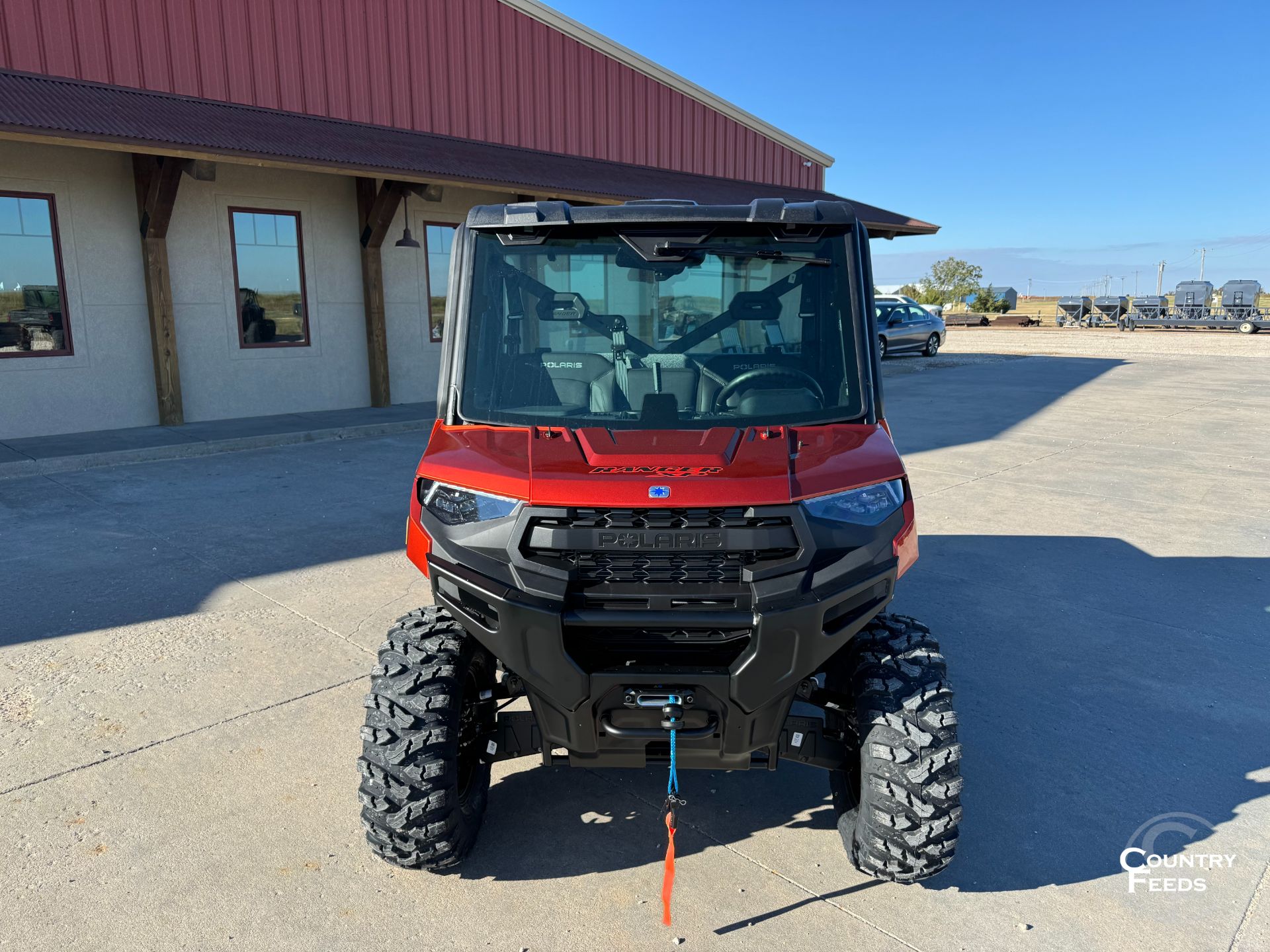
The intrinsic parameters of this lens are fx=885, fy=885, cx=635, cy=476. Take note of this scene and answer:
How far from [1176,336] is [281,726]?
135 feet

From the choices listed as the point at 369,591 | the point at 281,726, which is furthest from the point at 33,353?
the point at 281,726

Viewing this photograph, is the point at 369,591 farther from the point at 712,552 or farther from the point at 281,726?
the point at 712,552

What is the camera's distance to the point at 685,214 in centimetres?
297

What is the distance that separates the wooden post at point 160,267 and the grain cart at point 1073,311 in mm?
49976

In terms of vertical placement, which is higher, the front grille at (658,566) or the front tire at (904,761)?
the front grille at (658,566)

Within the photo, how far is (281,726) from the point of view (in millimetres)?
3842

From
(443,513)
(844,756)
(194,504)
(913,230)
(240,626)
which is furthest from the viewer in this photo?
(913,230)

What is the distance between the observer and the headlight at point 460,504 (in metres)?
2.59

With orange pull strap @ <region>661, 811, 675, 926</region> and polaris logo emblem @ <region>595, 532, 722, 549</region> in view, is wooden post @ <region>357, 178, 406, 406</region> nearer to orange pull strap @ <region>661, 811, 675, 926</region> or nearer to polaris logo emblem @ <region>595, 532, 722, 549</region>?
polaris logo emblem @ <region>595, 532, 722, 549</region>

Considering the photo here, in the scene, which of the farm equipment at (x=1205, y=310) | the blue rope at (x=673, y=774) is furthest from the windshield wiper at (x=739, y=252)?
the farm equipment at (x=1205, y=310)

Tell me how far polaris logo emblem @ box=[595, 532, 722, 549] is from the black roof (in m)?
1.11

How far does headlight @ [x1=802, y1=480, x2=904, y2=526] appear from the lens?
2.56m

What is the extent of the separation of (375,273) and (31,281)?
14.7 ft

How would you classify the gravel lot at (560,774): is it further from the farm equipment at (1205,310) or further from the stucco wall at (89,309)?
the farm equipment at (1205,310)
